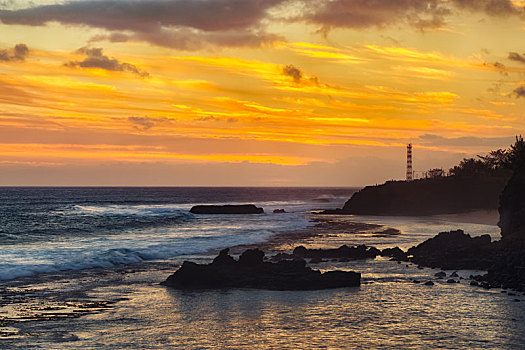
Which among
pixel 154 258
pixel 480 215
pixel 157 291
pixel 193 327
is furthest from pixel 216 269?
pixel 480 215

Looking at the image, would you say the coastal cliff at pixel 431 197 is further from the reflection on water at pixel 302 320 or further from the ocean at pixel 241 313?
the reflection on water at pixel 302 320

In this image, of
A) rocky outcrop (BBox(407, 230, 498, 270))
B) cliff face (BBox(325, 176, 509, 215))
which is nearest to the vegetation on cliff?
cliff face (BBox(325, 176, 509, 215))

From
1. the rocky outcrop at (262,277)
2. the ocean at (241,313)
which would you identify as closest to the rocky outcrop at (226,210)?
the ocean at (241,313)

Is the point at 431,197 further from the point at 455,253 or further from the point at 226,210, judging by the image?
the point at 455,253

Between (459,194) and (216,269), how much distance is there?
298 feet

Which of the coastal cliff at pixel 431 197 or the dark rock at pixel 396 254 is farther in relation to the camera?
the coastal cliff at pixel 431 197

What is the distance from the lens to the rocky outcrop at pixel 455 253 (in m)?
30.9

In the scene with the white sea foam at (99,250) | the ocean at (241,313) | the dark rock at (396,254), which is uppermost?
the dark rock at (396,254)

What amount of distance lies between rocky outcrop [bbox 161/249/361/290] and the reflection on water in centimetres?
74

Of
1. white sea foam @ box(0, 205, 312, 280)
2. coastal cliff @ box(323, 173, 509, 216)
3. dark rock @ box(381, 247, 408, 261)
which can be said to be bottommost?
white sea foam @ box(0, 205, 312, 280)

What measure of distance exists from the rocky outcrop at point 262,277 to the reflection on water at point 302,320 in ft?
2.41

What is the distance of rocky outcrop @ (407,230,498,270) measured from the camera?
30.9 m

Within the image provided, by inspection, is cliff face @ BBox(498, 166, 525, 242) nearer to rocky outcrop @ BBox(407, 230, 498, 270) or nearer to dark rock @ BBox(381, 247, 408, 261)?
rocky outcrop @ BBox(407, 230, 498, 270)

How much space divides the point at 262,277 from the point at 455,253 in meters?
13.5
